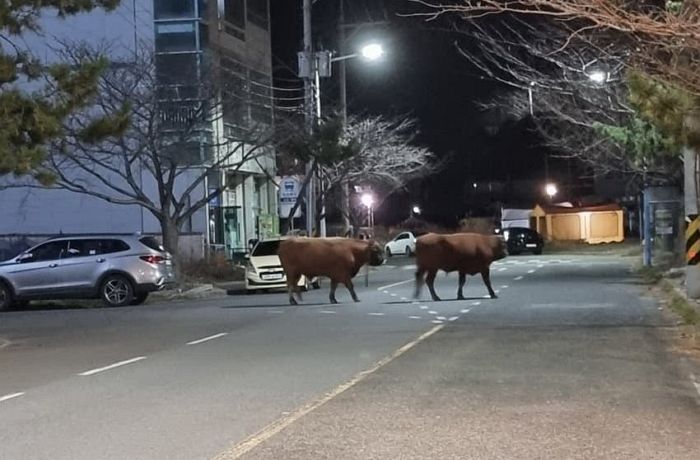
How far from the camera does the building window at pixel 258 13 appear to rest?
151 ft

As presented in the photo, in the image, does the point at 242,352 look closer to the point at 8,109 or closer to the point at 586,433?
the point at 8,109

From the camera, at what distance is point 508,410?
9875mm

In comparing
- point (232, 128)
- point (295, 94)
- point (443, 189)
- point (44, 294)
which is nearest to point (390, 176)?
point (295, 94)

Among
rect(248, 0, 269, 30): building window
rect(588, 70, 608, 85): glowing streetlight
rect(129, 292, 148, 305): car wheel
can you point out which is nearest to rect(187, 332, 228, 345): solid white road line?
rect(129, 292, 148, 305): car wheel

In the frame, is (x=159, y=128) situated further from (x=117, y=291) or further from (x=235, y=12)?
(x=235, y=12)

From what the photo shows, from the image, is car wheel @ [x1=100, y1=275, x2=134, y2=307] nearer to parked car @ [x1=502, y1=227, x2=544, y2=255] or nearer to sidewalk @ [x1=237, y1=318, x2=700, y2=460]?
sidewalk @ [x1=237, y1=318, x2=700, y2=460]

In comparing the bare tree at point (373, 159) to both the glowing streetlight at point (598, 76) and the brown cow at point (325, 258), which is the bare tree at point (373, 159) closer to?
the brown cow at point (325, 258)

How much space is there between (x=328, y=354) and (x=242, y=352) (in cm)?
134

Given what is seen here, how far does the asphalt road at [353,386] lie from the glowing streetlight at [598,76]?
231 inches

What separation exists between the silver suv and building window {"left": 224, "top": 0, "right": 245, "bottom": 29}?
18.1 meters

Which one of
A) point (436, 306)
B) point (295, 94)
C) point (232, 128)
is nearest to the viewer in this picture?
point (436, 306)

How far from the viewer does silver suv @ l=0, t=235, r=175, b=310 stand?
85.7ft

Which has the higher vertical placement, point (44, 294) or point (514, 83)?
point (514, 83)

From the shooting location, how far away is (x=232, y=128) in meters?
36.9
